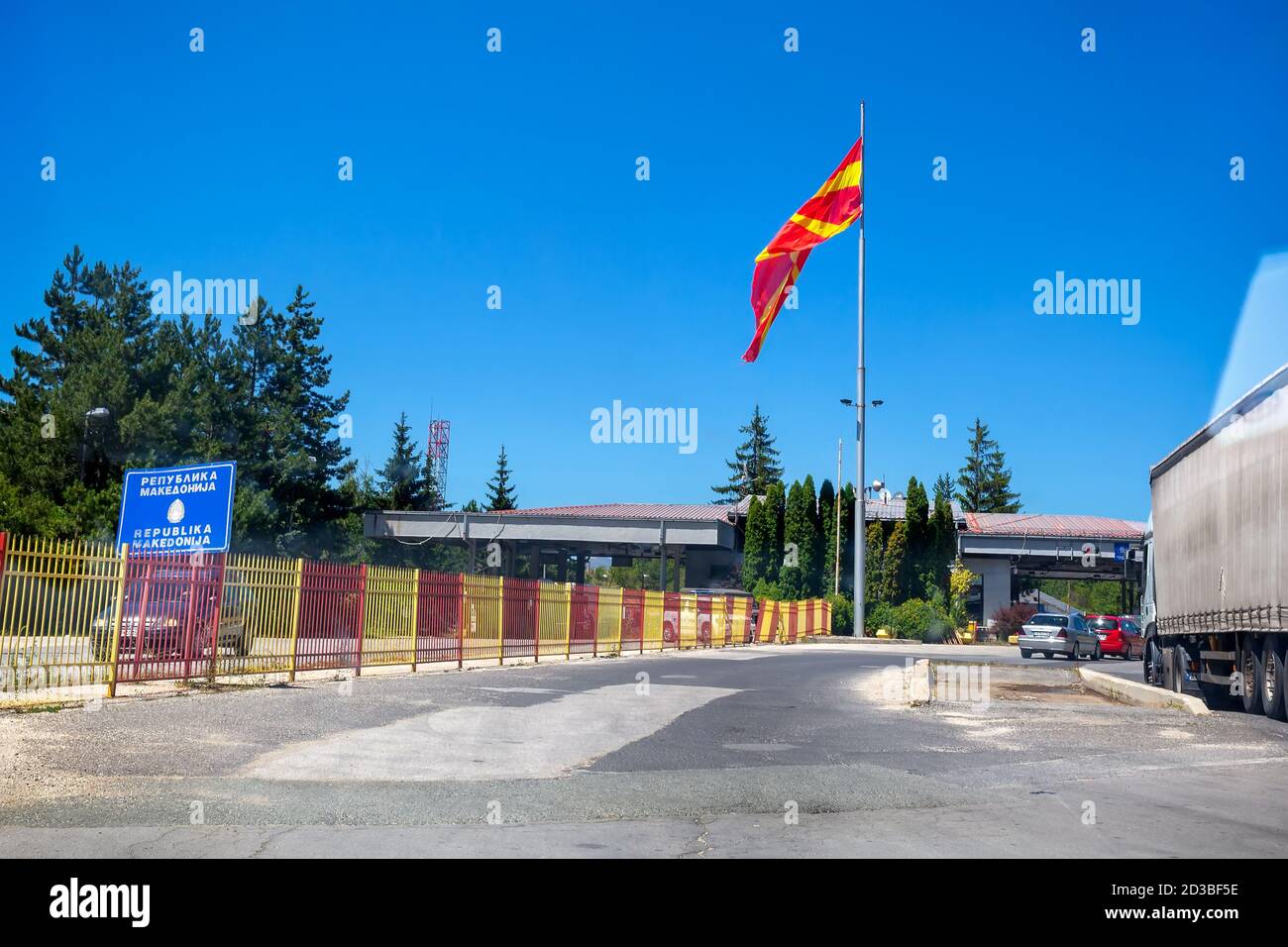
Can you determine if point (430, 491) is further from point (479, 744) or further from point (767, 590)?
point (479, 744)

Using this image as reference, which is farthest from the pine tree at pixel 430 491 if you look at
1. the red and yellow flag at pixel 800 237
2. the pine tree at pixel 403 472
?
the red and yellow flag at pixel 800 237

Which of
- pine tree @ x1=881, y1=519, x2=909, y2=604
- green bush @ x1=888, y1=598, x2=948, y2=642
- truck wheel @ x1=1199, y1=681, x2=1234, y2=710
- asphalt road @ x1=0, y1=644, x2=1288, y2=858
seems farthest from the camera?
pine tree @ x1=881, y1=519, x2=909, y2=604

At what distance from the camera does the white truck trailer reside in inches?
533

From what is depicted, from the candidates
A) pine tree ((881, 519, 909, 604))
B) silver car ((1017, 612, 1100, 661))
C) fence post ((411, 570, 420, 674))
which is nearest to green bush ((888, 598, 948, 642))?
pine tree ((881, 519, 909, 604))

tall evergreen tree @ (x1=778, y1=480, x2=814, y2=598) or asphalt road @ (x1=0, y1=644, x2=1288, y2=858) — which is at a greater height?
tall evergreen tree @ (x1=778, y1=480, x2=814, y2=598)

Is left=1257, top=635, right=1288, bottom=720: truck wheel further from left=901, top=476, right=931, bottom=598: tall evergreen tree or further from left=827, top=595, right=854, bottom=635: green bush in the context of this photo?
left=901, top=476, right=931, bottom=598: tall evergreen tree

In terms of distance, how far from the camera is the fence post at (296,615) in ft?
55.4

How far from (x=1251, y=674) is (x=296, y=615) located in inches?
523

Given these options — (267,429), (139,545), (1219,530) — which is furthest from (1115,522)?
(139,545)

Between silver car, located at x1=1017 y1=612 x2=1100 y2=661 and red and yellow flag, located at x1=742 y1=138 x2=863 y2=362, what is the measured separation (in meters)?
12.6

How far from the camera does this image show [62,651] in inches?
512

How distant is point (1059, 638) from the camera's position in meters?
36.5

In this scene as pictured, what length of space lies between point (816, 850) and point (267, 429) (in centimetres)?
5687
